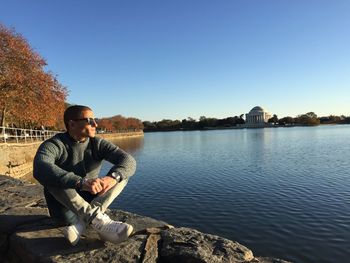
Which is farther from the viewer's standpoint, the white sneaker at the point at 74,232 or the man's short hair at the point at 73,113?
the man's short hair at the point at 73,113

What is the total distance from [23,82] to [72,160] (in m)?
28.8

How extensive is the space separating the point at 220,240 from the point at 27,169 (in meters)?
27.9

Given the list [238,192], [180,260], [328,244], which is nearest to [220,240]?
[180,260]

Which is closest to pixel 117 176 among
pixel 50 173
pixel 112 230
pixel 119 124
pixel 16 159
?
pixel 112 230

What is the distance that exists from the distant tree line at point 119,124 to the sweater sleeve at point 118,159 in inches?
5123

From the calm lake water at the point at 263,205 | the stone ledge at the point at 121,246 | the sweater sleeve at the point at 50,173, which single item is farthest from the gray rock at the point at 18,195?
the calm lake water at the point at 263,205

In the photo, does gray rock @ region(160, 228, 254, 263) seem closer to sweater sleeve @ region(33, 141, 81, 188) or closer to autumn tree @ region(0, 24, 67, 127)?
sweater sleeve @ region(33, 141, 81, 188)

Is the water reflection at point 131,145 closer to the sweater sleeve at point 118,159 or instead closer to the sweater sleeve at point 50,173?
the sweater sleeve at point 118,159

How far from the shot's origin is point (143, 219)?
16.9 ft

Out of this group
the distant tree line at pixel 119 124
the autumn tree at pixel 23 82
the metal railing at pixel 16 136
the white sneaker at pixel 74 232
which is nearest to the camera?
the white sneaker at pixel 74 232

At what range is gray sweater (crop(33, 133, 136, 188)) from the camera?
13.0ft

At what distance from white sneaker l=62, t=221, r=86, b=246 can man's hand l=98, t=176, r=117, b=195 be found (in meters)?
0.43

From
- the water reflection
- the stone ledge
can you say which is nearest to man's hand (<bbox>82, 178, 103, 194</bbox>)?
the stone ledge

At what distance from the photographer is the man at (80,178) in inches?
156
